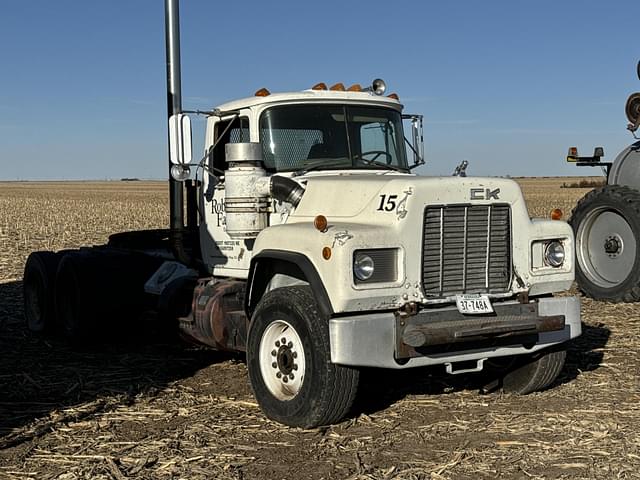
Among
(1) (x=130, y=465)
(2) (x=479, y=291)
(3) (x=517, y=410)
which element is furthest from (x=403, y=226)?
(1) (x=130, y=465)

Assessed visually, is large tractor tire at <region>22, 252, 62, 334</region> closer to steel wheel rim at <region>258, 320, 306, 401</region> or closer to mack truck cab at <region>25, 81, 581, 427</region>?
mack truck cab at <region>25, 81, 581, 427</region>

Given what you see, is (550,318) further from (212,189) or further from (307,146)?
(212,189)

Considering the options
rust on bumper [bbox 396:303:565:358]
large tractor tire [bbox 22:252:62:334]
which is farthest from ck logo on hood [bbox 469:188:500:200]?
large tractor tire [bbox 22:252:62:334]

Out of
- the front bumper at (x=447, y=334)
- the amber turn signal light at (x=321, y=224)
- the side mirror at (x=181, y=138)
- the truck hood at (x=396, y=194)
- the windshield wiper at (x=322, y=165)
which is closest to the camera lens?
the front bumper at (x=447, y=334)

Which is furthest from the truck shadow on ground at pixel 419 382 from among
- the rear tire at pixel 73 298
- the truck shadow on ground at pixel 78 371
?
the rear tire at pixel 73 298

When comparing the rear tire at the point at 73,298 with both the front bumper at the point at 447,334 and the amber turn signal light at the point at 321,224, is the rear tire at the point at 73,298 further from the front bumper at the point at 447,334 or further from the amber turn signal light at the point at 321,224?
the front bumper at the point at 447,334

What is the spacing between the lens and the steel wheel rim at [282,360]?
6.48 meters

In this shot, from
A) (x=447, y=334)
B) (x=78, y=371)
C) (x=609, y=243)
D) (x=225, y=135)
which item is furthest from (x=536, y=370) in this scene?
(x=609, y=243)

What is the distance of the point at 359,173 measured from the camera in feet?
25.4

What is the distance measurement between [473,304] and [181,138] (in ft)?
9.12

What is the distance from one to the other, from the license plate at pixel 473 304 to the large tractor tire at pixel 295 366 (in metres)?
0.89

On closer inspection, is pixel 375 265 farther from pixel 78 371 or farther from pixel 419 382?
pixel 78 371

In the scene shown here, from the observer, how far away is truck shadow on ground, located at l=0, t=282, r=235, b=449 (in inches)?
277

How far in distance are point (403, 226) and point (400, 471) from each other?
1.68 meters
